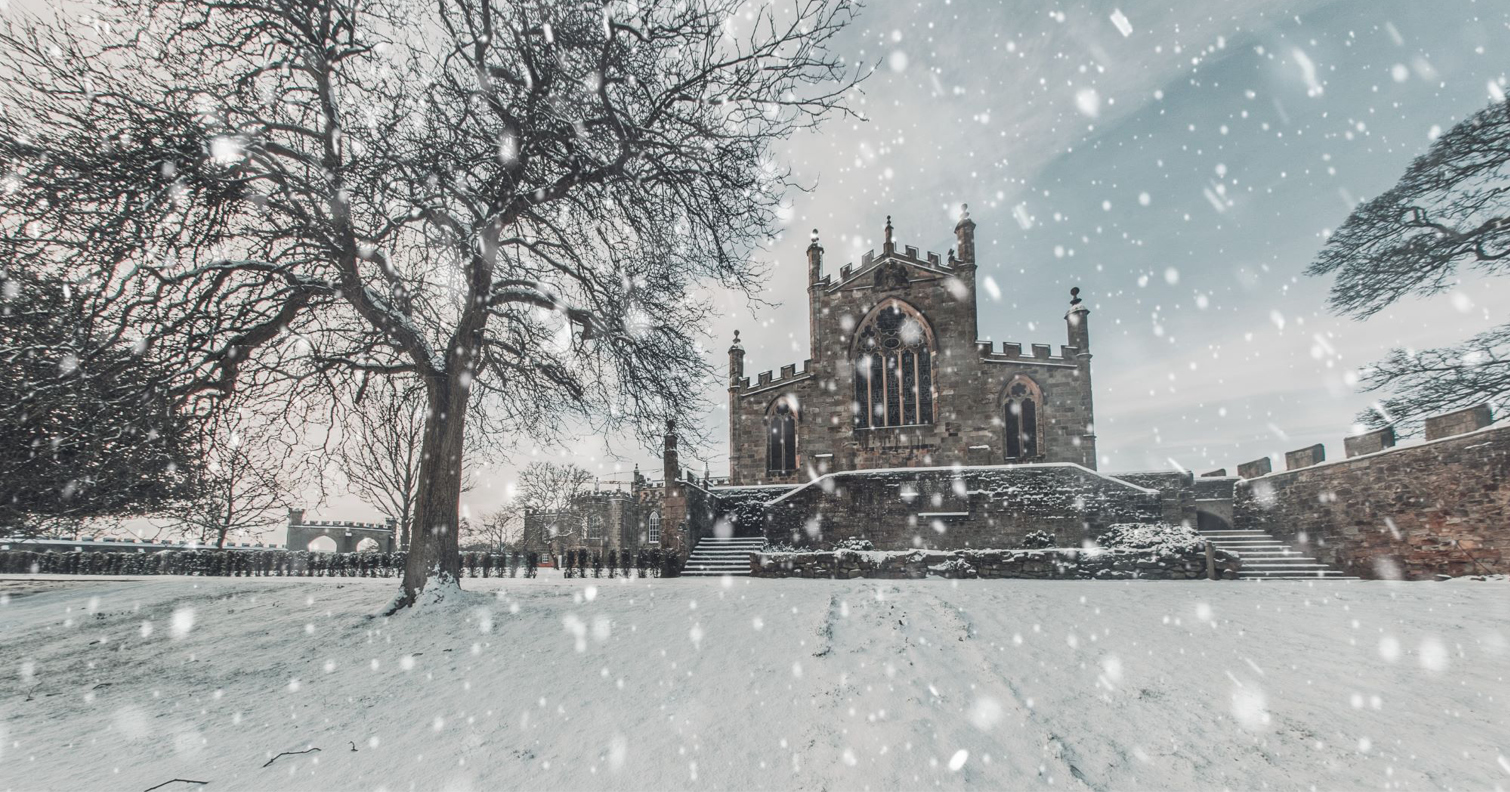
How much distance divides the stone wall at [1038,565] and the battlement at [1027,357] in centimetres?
1327

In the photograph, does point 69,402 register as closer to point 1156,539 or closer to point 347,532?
point 1156,539

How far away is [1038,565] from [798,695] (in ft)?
30.5

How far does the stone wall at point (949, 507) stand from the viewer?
17500 mm

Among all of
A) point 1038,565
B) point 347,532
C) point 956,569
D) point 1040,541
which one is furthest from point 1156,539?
Result: point 347,532

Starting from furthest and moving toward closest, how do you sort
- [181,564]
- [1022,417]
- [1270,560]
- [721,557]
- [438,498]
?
[1022,417] → [181,564] → [721,557] → [1270,560] → [438,498]

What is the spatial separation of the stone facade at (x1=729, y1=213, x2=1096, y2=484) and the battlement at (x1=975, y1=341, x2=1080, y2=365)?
0.14 ft

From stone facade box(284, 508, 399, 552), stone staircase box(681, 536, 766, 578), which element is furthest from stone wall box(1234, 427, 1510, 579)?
stone facade box(284, 508, 399, 552)

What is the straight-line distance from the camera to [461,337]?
973 centimetres

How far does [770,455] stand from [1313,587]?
785 inches

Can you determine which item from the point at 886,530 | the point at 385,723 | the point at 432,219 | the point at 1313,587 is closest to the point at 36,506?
the point at 432,219

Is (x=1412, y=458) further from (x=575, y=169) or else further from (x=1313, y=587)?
(x=575, y=169)

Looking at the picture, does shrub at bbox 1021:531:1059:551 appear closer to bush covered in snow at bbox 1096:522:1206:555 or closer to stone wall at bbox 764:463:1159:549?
stone wall at bbox 764:463:1159:549

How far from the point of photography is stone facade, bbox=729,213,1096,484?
2477 cm

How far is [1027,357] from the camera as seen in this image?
82.5ft
